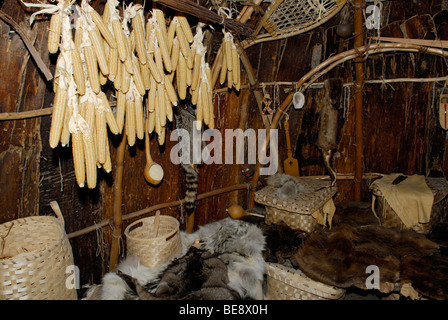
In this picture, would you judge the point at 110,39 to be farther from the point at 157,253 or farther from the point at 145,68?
the point at 157,253

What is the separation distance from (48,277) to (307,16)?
387 centimetres

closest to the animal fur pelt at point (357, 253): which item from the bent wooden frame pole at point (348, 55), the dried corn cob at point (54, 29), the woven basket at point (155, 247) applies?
the woven basket at point (155, 247)

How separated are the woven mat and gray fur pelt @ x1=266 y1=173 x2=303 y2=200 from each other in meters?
0.05

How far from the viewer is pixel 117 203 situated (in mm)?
3201

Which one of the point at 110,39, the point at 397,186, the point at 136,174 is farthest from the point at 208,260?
the point at 397,186

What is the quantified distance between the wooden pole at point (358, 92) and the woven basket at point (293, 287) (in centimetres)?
230

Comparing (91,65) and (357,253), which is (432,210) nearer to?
(357,253)

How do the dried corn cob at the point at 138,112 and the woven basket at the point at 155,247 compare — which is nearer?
the dried corn cob at the point at 138,112

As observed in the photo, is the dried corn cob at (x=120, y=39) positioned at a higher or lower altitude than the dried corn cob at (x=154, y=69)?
higher

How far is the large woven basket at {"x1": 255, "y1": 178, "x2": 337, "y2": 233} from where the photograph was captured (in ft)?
11.2

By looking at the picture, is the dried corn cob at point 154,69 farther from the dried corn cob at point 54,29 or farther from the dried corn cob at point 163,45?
the dried corn cob at point 54,29

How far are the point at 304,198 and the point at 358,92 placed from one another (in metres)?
Result: 1.91

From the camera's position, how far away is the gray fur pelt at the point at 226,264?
264cm

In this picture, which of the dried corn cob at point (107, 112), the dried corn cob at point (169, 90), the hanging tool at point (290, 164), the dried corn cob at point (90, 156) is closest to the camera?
the dried corn cob at point (90, 156)
